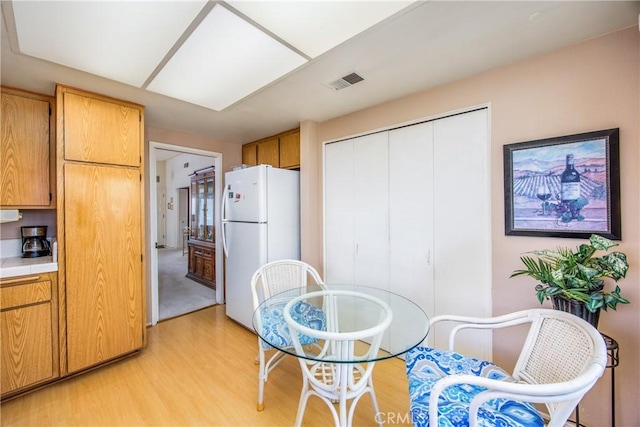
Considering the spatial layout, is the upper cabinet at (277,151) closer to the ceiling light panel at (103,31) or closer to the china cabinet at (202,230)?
the china cabinet at (202,230)

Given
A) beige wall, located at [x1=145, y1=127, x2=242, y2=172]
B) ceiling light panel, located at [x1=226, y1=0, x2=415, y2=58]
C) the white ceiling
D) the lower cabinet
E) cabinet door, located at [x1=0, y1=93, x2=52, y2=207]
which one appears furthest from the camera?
the lower cabinet

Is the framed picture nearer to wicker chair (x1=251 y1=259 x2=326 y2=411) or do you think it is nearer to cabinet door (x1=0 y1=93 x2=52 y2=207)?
wicker chair (x1=251 y1=259 x2=326 y2=411)

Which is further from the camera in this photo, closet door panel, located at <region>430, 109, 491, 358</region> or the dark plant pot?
closet door panel, located at <region>430, 109, 491, 358</region>

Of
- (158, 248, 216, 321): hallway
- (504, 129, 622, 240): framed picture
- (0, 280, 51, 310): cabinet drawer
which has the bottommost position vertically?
(158, 248, 216, 321): hallway

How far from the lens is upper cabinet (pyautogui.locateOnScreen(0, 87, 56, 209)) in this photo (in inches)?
80.4

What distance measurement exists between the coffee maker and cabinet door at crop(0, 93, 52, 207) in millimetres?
297

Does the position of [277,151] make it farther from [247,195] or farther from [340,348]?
[340,348]

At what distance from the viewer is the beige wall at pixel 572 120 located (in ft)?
4.71

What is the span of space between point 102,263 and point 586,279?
331cm

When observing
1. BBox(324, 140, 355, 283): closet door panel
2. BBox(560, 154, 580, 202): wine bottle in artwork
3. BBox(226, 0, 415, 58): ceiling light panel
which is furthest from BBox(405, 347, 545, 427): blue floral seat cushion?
BBox(226, 0, 415, 58): ceiling light panel

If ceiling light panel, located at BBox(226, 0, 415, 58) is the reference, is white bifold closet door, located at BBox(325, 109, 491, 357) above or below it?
below

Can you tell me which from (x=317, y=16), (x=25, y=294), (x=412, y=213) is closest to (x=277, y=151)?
(x=412, y=213)

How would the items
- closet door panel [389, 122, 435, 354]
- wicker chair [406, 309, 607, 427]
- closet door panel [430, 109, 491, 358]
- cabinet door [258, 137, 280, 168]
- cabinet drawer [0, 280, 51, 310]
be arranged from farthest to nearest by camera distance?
cabinet door [258, 137, 280, 168]
closet door panel [389, 122, 435, 354]
closet door panel [430, 109, 491, 358]
cabinet drawer [0, 280, 51, 310]
wicker chair [406, 309, 607, 427]

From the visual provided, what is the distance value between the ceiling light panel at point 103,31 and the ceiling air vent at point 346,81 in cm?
106
